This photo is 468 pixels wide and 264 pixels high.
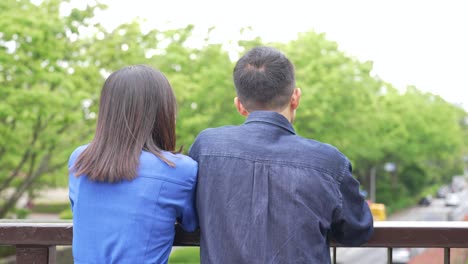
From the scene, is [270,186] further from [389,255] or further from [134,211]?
[389,255]

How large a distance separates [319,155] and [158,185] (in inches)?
19.8

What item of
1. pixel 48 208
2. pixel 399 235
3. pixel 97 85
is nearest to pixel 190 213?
pixel 399 235

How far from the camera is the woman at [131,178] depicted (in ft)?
5.49

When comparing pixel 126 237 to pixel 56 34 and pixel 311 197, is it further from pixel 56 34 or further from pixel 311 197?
pixel 56 34

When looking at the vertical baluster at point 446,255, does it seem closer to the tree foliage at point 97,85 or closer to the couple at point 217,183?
the couple at point 217,183

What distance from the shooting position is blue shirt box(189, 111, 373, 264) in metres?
1.63

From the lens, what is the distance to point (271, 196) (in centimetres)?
165

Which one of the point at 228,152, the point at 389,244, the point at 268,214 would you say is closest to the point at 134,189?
the point at 228,152

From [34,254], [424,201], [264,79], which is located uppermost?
[264,79]

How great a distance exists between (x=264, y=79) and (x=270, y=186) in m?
0.34

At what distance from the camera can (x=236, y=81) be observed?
1811mm

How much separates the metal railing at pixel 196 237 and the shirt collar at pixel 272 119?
46cm

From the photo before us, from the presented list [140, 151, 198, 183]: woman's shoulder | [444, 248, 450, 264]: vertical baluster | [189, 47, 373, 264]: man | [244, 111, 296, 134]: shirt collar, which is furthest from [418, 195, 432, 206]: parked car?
[140, 151, 198, 183]: woman's shoulder

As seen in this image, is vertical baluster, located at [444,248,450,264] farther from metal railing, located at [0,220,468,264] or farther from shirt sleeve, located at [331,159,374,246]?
shirt sleeve, located at [331,159,374,246]
